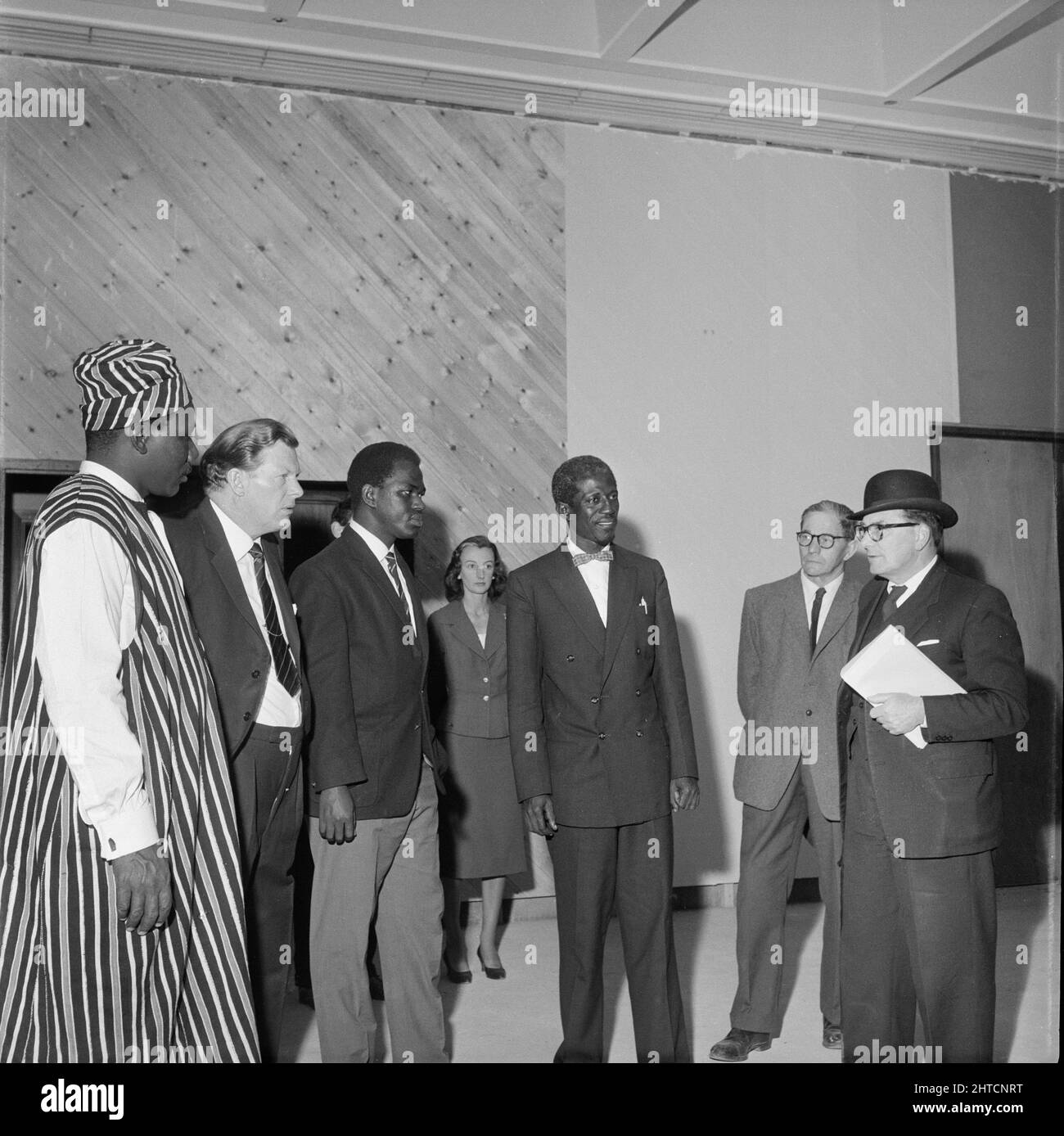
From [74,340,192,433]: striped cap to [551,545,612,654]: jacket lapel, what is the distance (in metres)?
1.30

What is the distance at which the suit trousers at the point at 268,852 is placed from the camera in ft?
9.37

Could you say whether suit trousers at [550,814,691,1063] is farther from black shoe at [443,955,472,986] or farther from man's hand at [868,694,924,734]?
black shoe at [443,955,472,986]

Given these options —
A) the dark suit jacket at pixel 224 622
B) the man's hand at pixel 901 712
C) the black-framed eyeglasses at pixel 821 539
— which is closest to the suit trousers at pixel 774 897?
the black-framed eyeglasses at pixel 821 539

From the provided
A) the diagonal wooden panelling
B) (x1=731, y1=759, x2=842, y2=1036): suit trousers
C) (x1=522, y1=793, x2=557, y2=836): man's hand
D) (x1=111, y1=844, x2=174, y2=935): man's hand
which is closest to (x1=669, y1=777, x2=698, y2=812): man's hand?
(x1=522, y1=793, x2=557, y2=836): man's hand

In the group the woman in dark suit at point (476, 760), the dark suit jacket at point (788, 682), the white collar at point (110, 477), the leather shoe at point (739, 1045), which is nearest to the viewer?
the white collar at point (110, 477)

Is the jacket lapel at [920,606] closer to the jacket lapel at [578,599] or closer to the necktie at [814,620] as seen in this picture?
the jacket lapel at [578,599]

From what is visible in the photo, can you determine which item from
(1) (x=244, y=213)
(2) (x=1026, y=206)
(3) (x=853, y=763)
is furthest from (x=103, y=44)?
(2) (x=1026, y=206)

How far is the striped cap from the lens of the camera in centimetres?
253

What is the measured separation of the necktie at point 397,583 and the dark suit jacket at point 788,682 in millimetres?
1323

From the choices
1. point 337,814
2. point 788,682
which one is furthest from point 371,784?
point 788,682

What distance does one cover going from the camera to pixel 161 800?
2.40m

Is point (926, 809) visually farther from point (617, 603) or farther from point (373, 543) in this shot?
point (373, 543)

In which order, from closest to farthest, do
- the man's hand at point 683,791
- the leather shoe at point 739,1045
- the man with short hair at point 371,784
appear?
the man with short hair at point 371,784
the man's hand at point 683,791
the leather shoe at point 739,1045

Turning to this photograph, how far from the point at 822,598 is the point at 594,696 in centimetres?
110
